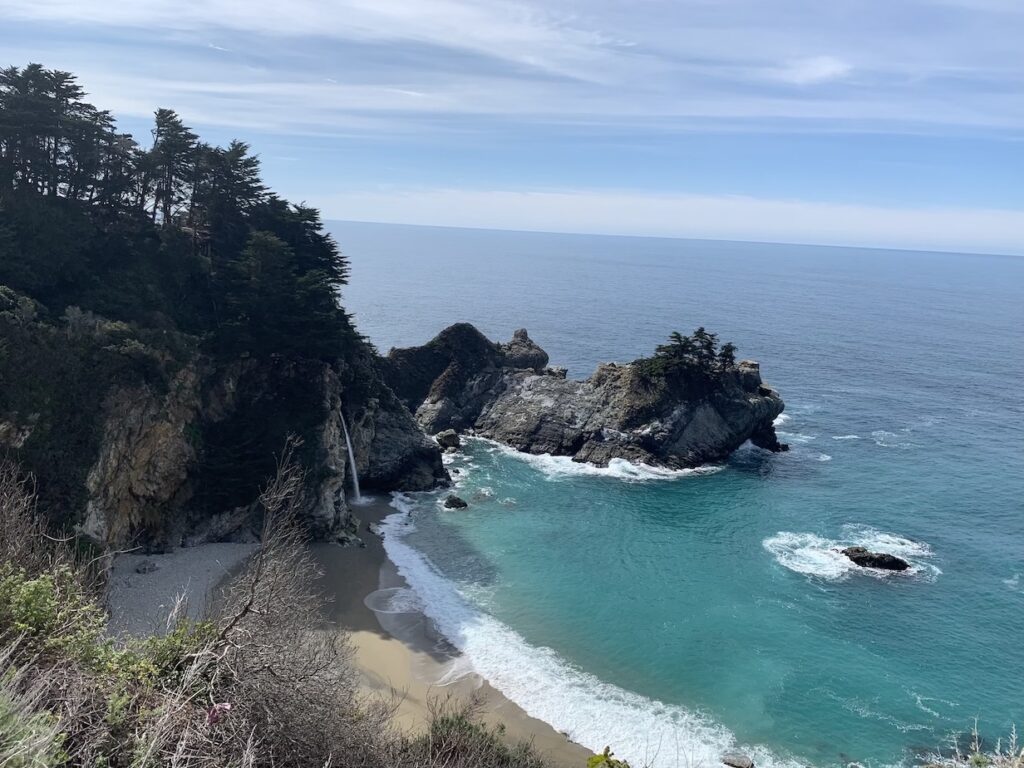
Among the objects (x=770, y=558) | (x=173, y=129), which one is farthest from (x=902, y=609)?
(x=173, y=129)

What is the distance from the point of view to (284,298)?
39.9m

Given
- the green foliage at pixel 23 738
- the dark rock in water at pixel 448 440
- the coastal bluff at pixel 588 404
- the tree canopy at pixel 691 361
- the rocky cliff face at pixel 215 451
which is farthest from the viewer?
the dark rock in water at pixel 448 440

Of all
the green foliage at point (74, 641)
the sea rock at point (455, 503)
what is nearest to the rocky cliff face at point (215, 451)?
the sea rock at point (455, 503)

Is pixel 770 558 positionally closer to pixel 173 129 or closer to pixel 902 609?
pixel 902 609

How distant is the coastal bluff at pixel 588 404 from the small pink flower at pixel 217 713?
43779 millimetres

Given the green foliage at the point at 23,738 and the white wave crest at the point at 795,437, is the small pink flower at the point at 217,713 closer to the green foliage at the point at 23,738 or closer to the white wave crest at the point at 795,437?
the green foliage at the point at 23,738

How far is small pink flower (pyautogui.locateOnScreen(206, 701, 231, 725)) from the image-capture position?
39.8 feet

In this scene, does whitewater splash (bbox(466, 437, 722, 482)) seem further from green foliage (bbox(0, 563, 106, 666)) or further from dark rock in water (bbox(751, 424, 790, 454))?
green foliage (bbox(0, 563, 106, 666))

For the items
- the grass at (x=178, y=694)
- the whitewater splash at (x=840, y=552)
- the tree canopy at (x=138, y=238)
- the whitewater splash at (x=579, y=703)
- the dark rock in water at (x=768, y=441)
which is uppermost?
the tree canopy at (x=138, y=238)

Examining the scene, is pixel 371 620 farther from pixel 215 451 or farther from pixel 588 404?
pixel 588 404

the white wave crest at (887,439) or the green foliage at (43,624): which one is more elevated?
the green foliage at (43,624)

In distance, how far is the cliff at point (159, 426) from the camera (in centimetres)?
2956

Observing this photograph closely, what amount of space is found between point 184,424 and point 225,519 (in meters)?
5.40

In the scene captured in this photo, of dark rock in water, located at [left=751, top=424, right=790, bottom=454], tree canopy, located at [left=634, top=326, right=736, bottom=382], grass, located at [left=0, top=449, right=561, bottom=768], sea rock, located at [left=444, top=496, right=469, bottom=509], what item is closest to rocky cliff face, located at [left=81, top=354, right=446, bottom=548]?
sea rock, located at [left=444, top=496, right=469, bottom=509]
